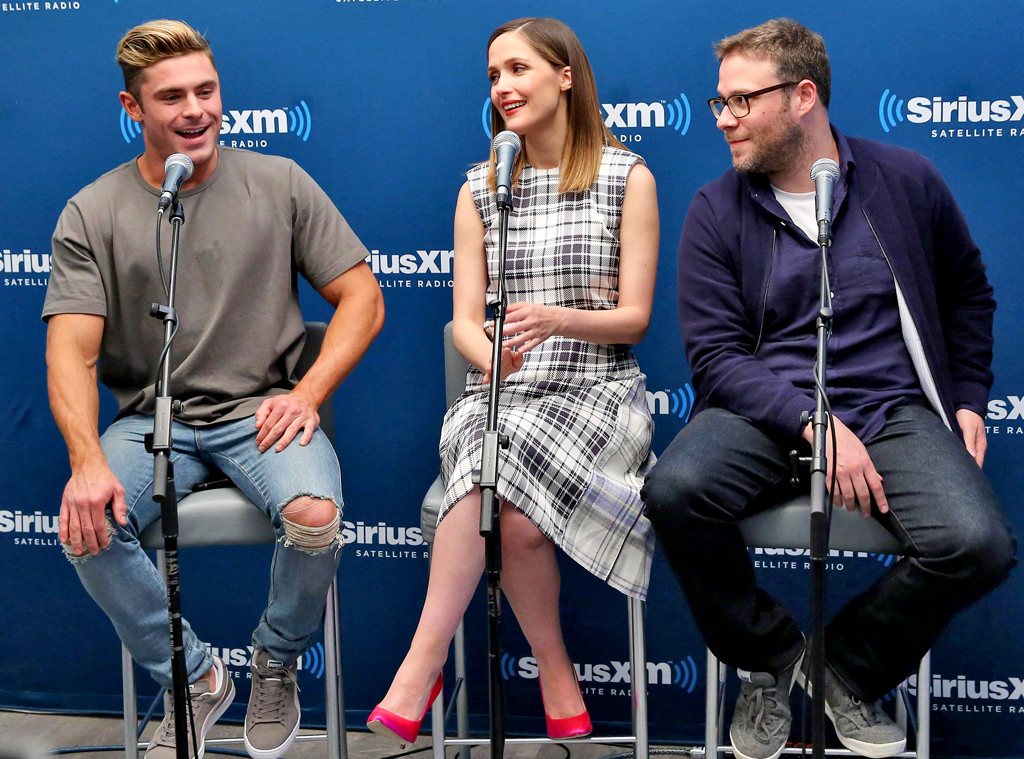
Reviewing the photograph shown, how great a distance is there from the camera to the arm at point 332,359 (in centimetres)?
226

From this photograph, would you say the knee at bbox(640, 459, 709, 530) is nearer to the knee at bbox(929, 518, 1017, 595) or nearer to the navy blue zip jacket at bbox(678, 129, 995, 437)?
the navy blue zip jacket at bbox(678, 129, 995, 437)

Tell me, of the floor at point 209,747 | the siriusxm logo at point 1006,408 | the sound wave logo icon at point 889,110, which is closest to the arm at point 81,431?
the floor at point 209,747

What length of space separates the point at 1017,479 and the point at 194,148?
207 cm

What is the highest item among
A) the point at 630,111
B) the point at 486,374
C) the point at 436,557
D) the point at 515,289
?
the point at 630,111

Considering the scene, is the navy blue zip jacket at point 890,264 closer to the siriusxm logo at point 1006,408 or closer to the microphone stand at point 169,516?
the siriusxm logo at point 1006,408

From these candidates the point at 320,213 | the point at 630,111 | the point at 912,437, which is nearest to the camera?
the point at 912,437

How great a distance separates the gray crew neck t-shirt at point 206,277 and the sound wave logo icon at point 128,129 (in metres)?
0.41

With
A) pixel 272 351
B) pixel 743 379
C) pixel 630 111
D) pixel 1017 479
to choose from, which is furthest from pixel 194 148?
pixel 1017 479

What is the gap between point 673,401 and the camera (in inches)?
108

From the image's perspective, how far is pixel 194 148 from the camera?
2.36 meters

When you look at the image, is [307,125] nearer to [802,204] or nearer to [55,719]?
[802,204]

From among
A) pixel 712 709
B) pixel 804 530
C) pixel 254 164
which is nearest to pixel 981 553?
pixel 804 530

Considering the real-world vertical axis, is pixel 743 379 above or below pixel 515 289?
below

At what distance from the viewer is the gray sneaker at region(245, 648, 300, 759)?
2250 mm
